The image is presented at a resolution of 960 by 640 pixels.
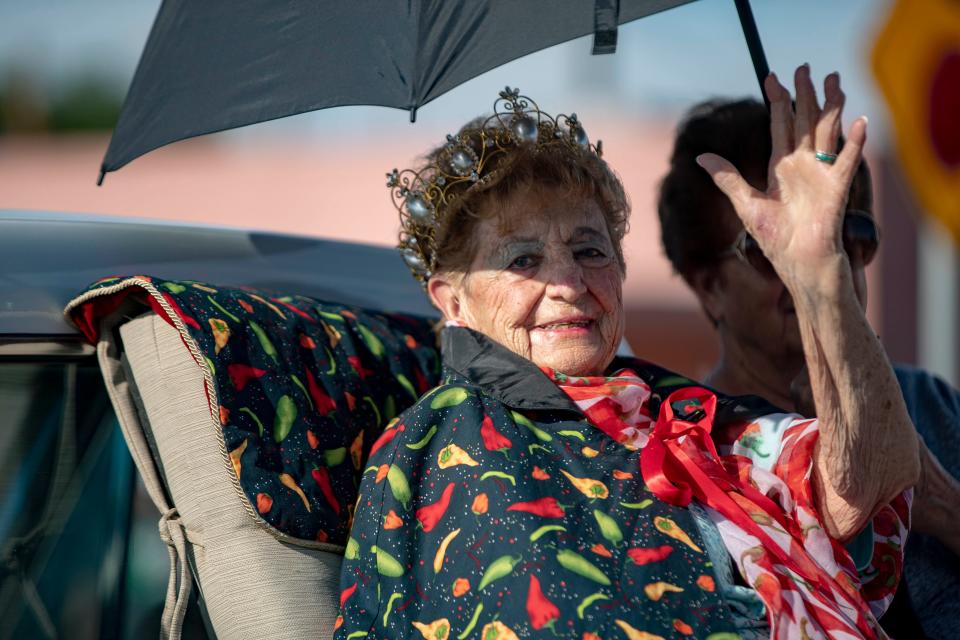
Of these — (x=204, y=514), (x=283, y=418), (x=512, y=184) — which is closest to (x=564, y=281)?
(x=512, y=184)

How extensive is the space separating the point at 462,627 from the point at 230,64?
3.90 feet

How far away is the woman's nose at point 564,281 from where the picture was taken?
7.99 ft

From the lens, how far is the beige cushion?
6.82 ft

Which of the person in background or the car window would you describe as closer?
the car window

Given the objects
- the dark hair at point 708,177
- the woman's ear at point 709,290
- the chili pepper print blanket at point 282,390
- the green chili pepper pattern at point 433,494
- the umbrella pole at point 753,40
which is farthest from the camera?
the woman's ear at point 709,290

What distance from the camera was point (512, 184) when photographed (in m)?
2.52

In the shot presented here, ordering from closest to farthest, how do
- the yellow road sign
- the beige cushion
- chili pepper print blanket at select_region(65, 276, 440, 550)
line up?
1. the beige cushion
2. chili pepper print blanket at select_region(65, 276, 440, 550)
3. the yellow road sign

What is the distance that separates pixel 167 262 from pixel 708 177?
143 centimetres

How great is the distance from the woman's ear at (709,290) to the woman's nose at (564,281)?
2.36ft

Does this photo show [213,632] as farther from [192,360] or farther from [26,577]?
[192,360]

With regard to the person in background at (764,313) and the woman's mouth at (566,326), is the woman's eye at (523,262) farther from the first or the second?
the person in background at (764,313)

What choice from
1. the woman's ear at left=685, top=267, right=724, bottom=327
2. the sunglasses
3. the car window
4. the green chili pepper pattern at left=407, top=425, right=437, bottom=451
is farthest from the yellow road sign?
the car window

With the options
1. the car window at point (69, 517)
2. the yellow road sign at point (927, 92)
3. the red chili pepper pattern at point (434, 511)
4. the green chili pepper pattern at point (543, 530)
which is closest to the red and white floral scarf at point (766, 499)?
the green chili pepper pattern at point (543, 530)

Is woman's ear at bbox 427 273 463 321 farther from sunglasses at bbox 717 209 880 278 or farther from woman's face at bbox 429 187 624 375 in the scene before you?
sunglasses at bbox 717 209 880 278
